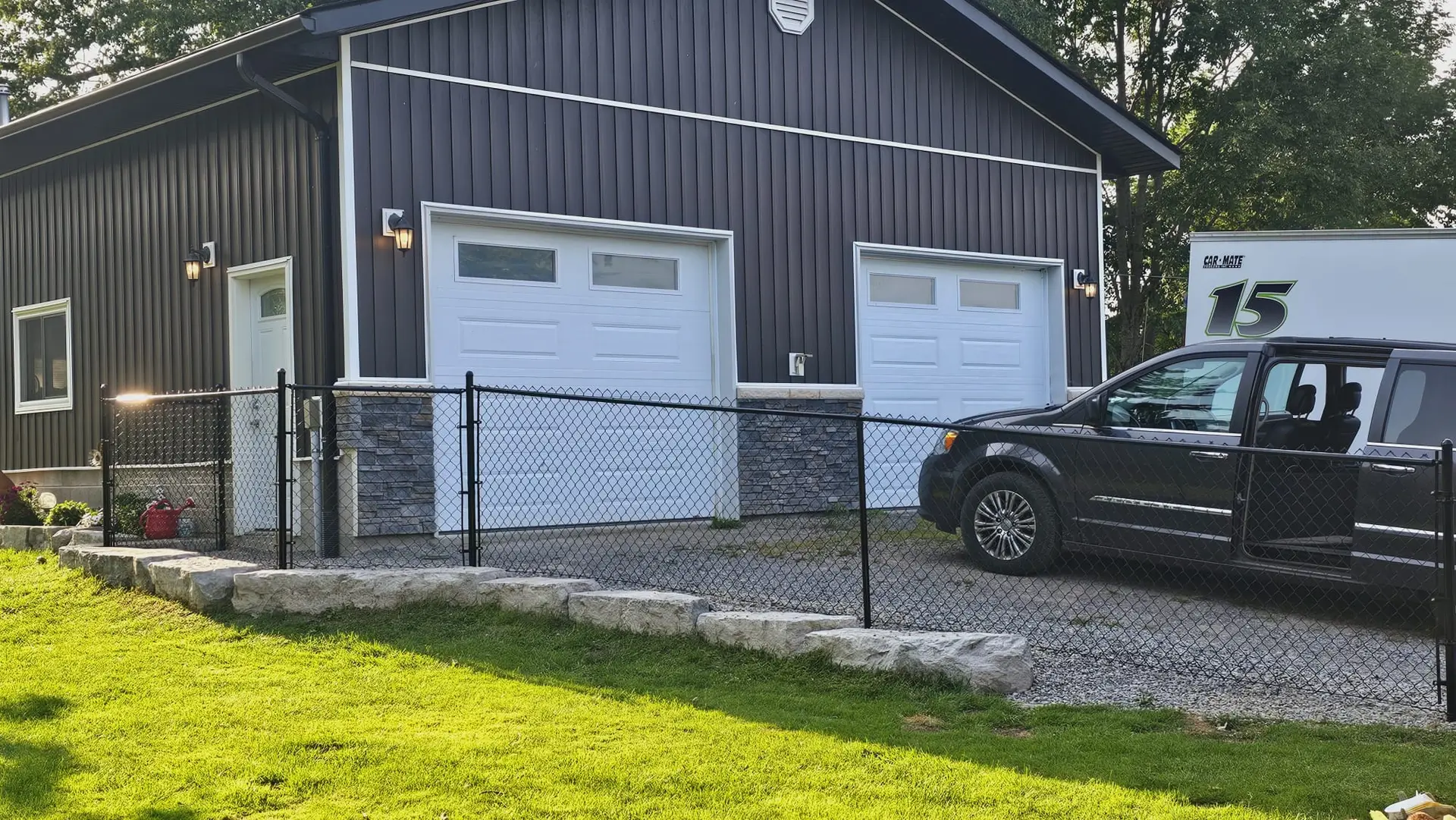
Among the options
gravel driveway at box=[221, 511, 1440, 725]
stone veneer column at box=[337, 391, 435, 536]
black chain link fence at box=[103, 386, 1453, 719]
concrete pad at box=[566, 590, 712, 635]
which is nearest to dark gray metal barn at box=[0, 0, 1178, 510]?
stone veneer column at box=[337, 391, 435, 536]

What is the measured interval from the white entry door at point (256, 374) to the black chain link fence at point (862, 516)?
0.05 meters

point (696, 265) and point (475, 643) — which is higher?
point (696, 265)

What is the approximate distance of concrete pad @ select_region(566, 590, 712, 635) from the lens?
7.16m

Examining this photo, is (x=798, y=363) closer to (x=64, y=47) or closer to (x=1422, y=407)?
(x=1422, y=407)

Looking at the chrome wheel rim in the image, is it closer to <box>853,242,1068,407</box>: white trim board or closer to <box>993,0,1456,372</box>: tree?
<box>853,242,1068,407</box>: white trim board

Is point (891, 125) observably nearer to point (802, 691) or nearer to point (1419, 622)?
point (1419, 622)

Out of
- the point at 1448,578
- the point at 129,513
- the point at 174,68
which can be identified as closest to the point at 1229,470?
the point at 1448,578

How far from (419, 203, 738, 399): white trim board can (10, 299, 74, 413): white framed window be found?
207 inches

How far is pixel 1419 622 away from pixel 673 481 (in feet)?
19.8

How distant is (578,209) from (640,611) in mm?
4979

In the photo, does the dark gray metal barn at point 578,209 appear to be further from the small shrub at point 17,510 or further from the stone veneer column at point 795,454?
the small shrub at point 17,510

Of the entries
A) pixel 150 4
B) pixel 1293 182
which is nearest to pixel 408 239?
pixel 150 4

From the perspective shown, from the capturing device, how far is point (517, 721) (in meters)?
5.69

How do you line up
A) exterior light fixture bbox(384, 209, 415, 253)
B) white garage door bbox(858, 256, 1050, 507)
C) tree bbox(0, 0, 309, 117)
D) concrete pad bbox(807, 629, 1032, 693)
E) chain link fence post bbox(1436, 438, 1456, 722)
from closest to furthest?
chain link fence post bbox(1436, 438, 1456, 722) → concrete pad bbox(807, 629, 1032, 693) → exterior light fixture bbox(384, 209, 415, 253) → white garage door bbox(858, 256, 1050, 507) → tree bbox(0, 0, 309, 117)
